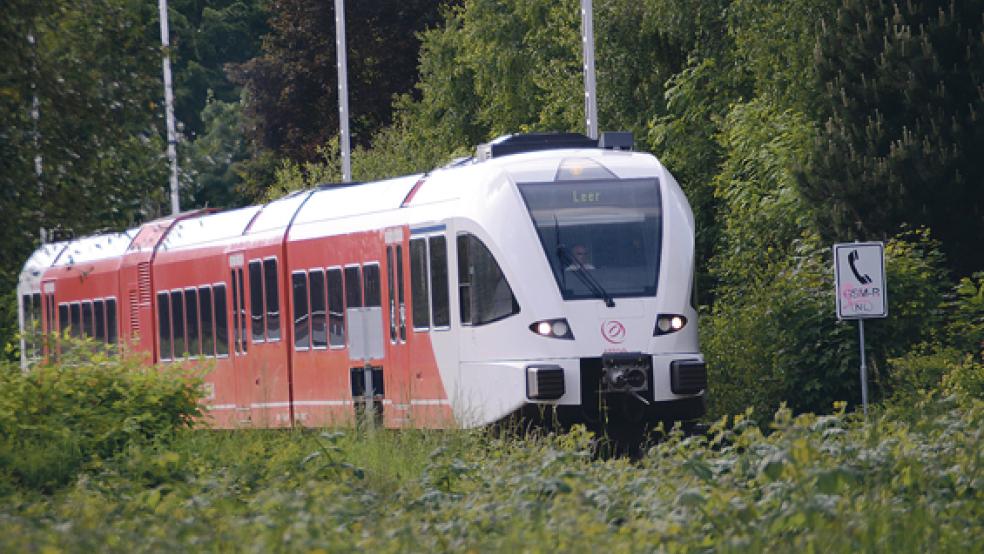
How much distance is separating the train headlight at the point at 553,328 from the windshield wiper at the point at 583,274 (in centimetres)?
47

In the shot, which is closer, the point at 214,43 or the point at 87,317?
the point at 87,317

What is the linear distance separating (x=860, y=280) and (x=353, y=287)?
6.23m

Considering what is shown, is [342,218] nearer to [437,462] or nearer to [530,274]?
[530,274]

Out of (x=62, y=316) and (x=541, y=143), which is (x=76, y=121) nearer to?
(x=541, y=143)

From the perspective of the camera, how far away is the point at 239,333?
2684 centimetres

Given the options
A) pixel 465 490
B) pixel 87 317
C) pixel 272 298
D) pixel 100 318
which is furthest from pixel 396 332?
pixel 87 317

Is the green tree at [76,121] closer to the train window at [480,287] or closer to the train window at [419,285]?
the train window at [480,287]

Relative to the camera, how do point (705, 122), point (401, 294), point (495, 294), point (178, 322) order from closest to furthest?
point (495, 294)
point (401, 294)
point (178, 322)
point (705, 122)

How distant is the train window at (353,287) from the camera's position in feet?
75.5

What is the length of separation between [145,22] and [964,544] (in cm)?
873

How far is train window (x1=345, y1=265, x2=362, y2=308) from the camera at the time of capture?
2300 cm

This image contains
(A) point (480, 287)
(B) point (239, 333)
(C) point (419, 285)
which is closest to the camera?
(A) point (480, 287)

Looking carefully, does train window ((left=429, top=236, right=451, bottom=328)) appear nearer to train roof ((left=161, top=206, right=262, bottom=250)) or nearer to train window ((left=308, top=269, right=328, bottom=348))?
train window ((left=308, top=269, right=328, bottom=348))

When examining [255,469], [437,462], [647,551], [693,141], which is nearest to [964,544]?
[647,551]
